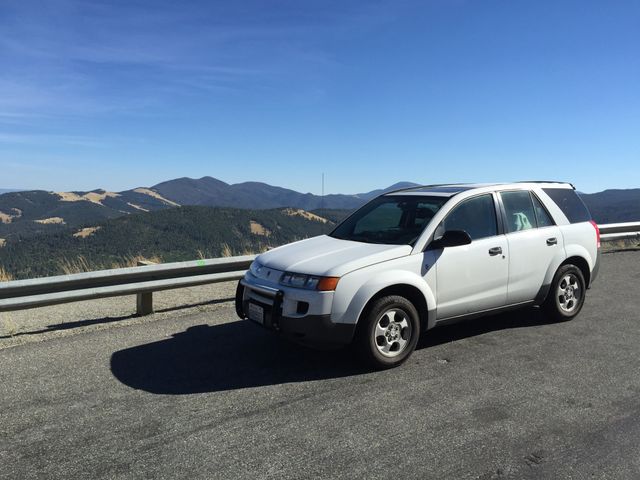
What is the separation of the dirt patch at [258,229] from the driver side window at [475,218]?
90.2 metres

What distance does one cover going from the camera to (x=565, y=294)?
632 centimetres

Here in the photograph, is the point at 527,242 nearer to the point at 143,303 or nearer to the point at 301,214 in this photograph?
the point at 143,303

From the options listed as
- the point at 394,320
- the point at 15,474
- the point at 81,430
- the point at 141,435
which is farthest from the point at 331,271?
the point at 15,474

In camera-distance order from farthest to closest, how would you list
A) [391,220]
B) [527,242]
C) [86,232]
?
[86,232] < [527,242] < [391,220]

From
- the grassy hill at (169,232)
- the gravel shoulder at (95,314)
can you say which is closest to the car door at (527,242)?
the gravel shoulder at (95,314)

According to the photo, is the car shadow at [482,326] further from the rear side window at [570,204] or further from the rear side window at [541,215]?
the rear side window at [570,204]

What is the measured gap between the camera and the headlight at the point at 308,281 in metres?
4.44

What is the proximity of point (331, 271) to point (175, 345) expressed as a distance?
213 centimetres

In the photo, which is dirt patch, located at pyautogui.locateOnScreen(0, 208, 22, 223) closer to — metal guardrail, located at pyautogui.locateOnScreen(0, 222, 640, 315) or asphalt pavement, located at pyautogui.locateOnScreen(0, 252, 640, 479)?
metal guardrail, located at pyautogui.locateOnScreen(0, 222, 640, 315)

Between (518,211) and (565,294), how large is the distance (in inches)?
51.6

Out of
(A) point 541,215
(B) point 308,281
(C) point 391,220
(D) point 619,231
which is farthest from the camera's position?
(D) point 619,231

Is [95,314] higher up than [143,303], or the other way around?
[143,303]

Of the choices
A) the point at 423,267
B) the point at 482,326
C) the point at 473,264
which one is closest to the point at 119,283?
the point at 423,267

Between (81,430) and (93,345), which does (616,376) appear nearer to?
(81,430)
